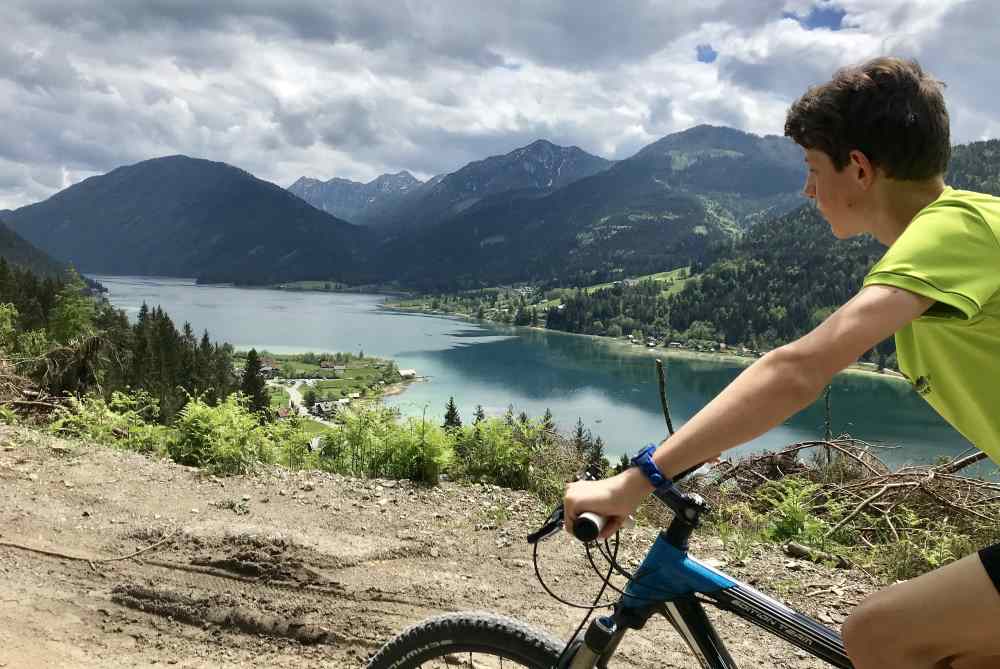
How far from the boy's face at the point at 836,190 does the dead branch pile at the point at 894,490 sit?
4.36 m

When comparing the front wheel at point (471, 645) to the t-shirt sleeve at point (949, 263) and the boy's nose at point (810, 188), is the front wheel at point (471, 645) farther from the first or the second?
the boy's nose at point (810, 188)

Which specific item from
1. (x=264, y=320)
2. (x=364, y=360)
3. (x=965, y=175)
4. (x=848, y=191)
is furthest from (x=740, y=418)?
(x=965, y=175)

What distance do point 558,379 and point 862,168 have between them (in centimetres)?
6745

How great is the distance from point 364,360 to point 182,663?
81.6 m

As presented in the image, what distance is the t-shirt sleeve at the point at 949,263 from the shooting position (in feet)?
4.28

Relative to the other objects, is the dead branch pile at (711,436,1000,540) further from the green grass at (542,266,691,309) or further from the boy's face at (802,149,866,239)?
the green grass at (542,266,691,309)

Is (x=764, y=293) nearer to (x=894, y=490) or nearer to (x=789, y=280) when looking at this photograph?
(x=789, y=280)

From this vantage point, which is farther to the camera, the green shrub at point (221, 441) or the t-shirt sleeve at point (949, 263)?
the green shrub at point (221, 441)

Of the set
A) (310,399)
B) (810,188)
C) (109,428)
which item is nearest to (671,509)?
(810,188)

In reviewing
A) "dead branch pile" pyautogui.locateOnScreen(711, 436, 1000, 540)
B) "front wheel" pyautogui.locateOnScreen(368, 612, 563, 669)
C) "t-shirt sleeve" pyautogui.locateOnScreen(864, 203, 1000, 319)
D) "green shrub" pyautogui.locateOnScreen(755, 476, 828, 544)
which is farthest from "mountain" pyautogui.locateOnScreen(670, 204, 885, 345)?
"t-shirt sleeve" pyautogui.locateOnScreen(864, 203, 1000, 319)

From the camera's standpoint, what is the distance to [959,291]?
1303 millimetres

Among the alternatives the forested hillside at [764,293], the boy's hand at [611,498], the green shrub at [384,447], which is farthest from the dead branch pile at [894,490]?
the forested hillside at [764,293]

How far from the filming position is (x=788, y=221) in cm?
16675

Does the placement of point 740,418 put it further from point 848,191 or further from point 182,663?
point 182,663
